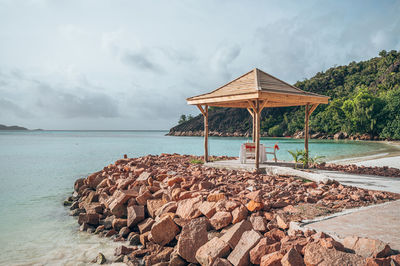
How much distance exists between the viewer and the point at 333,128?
45188 millimetres

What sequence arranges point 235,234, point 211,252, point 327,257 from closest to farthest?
point 327,257, point 211,252, point 235,234

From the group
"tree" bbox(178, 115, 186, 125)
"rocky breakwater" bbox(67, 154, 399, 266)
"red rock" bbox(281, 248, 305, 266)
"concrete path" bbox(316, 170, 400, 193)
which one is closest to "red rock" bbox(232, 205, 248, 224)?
"rocky breakwater" bbox(67, 154, 399, 266)

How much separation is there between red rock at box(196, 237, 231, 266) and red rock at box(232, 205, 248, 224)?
2.03 ft

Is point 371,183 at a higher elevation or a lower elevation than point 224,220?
higher

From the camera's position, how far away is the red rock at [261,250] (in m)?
3.26

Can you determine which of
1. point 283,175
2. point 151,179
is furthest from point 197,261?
point 283,175

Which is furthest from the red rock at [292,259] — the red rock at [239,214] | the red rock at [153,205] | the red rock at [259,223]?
the red rock at [153,205]

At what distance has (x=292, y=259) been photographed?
113 inches

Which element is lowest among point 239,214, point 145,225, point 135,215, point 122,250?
point 122,250

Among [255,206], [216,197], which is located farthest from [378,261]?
[216,197]

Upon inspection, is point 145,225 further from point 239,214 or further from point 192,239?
point 239,214

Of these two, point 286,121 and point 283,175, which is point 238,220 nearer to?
point 283,175

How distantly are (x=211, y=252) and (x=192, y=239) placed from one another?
18.2 inches

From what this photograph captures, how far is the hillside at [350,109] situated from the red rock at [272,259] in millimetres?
41368
